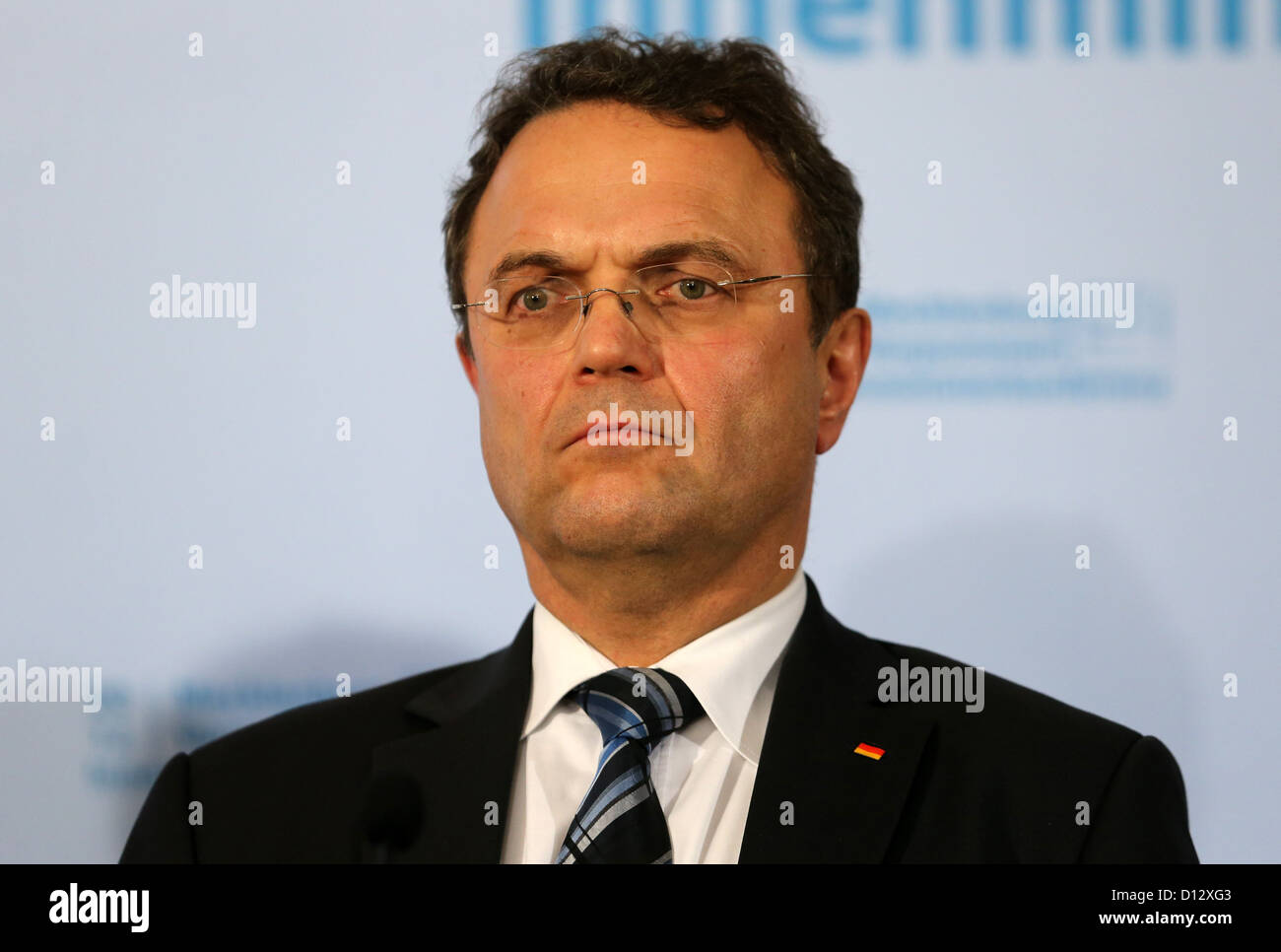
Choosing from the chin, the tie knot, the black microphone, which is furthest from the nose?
the black microphone

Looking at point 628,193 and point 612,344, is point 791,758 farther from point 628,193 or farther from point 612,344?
point 628,193

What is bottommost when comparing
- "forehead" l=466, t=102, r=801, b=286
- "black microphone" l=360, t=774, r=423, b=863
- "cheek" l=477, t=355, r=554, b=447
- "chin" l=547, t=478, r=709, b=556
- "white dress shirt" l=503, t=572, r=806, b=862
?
"black microphone" l=360, t=774, r=423, b=863

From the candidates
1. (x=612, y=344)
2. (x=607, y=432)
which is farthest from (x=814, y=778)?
(x=612, y=344)

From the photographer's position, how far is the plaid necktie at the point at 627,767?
2211mm

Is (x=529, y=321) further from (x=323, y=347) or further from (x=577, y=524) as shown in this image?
(x=323, y=347)

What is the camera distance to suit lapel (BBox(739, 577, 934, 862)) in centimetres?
221

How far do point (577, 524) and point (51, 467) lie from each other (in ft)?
4.65

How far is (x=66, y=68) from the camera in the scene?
122 inches

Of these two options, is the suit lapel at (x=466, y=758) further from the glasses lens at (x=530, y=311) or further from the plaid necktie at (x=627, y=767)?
the glasses lens at (x=530, y=311)

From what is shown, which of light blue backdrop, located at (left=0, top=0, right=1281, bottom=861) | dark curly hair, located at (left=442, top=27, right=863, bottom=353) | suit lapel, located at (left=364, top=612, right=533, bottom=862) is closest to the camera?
suit lapel, located at (left=364, top=612, right=533, bottom=862)

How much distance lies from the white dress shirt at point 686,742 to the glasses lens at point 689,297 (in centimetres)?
50

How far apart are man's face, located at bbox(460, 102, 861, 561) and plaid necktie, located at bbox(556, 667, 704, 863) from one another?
0.22 meters

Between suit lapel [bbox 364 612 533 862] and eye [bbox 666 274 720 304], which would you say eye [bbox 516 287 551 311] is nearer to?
eye [bbox 666 274 720 304]

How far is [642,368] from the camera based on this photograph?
7.52 ft
